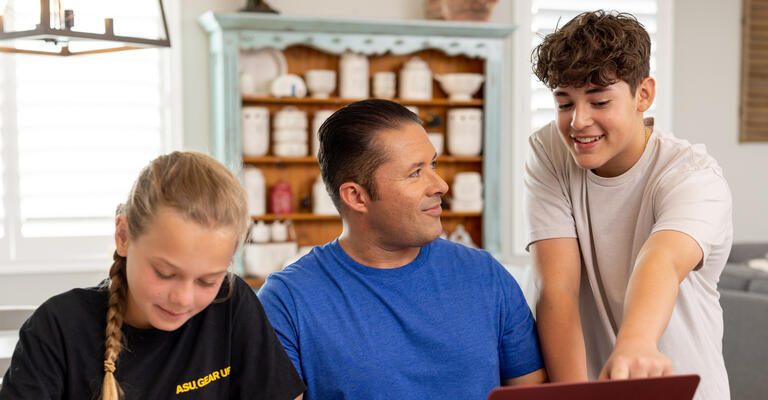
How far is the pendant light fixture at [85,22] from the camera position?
2.01 metres

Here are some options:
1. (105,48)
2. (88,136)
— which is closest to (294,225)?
(88,136)

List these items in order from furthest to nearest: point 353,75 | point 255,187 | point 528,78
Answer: point 528,78, point 353,75, point 255,187

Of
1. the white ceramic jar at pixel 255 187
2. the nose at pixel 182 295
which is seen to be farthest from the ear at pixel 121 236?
the white ceramic jar at pixel 255 187

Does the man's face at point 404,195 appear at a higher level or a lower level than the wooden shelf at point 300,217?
higher

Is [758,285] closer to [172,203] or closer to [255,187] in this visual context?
[255,187]

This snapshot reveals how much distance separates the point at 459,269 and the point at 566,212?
0.25 m

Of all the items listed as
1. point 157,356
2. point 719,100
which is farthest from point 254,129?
point 719,100

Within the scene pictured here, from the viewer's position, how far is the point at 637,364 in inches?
44.4

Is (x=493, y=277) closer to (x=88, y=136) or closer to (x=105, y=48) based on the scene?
(x=105, y=48)

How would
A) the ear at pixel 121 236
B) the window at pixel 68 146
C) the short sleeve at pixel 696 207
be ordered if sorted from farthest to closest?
the window at pixel 68 146 < the short sleeve at pixel 696 207 < the ear at pixel 121 236

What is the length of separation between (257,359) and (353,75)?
324 centimetres

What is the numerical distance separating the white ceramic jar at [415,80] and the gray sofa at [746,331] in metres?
1.90


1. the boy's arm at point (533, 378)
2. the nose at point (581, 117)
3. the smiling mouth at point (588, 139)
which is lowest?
the boy's arm at point (533, 378)

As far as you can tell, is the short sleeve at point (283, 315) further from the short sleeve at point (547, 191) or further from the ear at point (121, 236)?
the short sleeve at point (547, 191)
